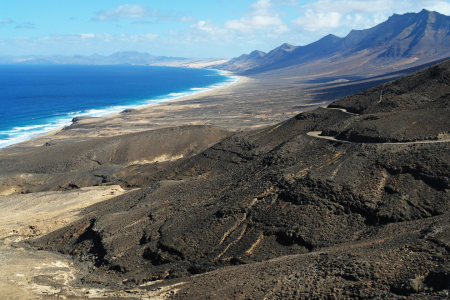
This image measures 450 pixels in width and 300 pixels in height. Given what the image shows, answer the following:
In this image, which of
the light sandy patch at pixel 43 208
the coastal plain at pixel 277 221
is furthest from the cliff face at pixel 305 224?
the light sandy patch at pixel 43 208

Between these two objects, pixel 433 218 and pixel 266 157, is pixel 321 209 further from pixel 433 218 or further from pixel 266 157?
pixel 266 157

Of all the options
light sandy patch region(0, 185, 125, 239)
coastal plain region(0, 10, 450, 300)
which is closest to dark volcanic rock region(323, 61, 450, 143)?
coastal plain region(0, 10, 450, 300)

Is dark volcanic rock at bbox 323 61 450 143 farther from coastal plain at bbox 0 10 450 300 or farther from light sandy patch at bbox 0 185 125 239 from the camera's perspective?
light sandy patch at bbox 0 185 125 239

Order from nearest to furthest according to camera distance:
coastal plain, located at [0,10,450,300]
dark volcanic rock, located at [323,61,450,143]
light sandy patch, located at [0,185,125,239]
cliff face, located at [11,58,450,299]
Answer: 1. cliff face, located at [11,58,450,299]
2. coastal plain, located at [0,10,450,300]
3. dark volcanic rock, located at [323,61,450,143]
4. light sandy patch, located at [0,185,125,239]

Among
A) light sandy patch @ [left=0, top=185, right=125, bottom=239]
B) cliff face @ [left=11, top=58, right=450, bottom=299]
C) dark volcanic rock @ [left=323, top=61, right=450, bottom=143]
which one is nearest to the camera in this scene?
cliff face @ [left=11, top=58, right=450, bottom=299]

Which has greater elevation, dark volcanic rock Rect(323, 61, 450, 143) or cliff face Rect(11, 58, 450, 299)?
dark volcanic rock Rect(323, 61, 450, 143)

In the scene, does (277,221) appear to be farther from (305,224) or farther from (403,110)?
(403,110)

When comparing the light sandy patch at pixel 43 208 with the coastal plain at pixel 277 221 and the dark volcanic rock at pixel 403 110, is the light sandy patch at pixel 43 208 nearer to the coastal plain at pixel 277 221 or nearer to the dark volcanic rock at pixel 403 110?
the coastal plain at pixel 277 221

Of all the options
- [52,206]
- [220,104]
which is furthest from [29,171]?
[220,104]
